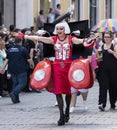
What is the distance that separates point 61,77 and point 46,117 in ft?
5.07

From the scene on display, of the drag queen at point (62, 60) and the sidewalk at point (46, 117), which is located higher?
the drag queen at point (62, 60)

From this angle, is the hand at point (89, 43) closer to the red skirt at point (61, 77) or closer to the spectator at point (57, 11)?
the red skirt at point (61, 77)

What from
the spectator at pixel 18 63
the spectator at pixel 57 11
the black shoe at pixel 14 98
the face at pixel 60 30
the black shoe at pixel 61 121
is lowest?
the black shoe at pixel 14 98

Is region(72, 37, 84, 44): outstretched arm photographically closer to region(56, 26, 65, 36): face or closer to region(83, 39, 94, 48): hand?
region(83, 39, 94, 48): hand

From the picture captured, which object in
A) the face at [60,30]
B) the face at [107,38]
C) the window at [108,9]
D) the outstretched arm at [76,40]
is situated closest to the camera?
the outstretched arm at [76,40]

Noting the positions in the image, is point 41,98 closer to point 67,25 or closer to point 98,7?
point 67,25

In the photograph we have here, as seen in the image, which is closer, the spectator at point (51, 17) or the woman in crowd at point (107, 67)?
the woman in crowd at point (107, 67)

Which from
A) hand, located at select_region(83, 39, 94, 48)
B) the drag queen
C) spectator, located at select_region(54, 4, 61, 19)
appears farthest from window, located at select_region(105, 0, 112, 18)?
hand, located at select_region(83, 39, 94, 48)

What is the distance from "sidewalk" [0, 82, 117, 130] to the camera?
471 inches

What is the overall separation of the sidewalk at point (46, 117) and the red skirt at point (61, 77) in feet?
2.18

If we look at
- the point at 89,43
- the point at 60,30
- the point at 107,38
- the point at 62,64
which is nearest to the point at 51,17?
the point at 107,38

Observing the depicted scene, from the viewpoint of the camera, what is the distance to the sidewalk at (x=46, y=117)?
12.0 meters

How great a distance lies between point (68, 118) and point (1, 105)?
14.2 ft

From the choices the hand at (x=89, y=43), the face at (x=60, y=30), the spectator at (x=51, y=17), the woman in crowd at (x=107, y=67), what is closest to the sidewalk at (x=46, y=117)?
the woman in crowd at (x=107, y=67)
